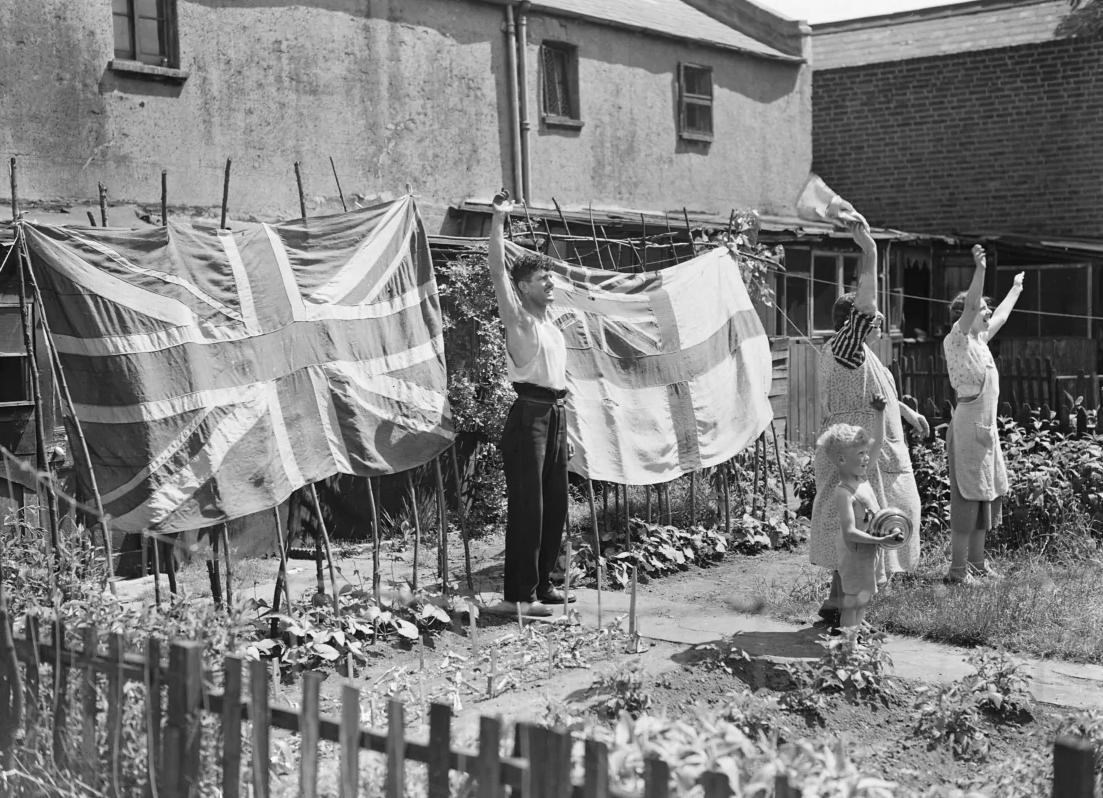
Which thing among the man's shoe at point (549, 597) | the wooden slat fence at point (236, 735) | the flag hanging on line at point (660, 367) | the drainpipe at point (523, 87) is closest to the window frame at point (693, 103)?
the drainpipe at point (523, 87)

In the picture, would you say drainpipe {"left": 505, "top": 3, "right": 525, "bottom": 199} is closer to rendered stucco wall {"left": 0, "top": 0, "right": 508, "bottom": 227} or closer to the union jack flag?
rendered stucco wall {"left": 0, "top": 0, "right": 508, "bottom": 227}

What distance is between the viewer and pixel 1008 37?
2070 cm

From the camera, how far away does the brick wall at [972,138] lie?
64.8 feet

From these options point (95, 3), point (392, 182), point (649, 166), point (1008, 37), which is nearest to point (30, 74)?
point (95, 3)

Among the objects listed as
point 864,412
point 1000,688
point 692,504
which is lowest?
point 1000,688

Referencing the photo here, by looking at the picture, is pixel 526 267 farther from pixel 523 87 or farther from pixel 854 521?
pixel 523 87

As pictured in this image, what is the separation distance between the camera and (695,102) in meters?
17.3

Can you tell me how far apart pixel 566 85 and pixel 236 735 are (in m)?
13.0

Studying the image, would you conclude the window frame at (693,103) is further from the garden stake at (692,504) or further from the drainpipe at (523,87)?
the garden stake at (692,504)

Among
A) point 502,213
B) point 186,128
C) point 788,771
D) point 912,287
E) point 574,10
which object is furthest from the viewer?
point 912,287

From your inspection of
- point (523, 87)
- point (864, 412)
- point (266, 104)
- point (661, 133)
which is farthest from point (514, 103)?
point (864, 412)

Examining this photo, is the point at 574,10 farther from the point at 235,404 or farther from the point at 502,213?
the point at 235,404

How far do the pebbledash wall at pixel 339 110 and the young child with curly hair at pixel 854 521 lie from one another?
7.29m

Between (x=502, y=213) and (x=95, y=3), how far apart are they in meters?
5.91
